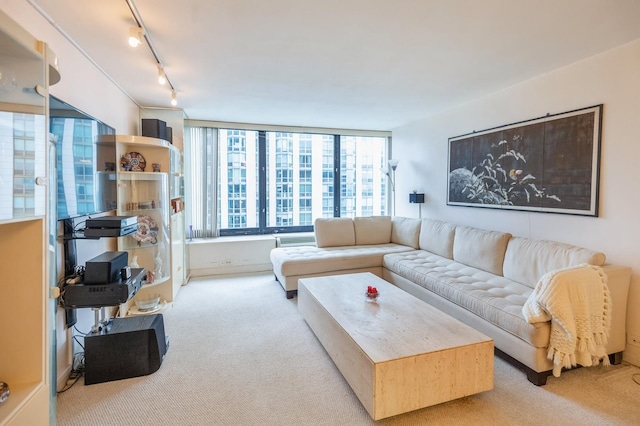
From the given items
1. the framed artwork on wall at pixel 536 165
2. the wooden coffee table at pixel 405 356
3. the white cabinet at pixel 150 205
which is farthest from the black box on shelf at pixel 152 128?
the framed artwork on wall at pixel 536 165

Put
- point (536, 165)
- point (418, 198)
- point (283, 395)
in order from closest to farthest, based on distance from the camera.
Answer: point (283, 395) < point (536, 165) < point (418, 198)

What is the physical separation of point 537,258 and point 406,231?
197 cm

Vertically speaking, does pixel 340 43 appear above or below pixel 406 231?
above

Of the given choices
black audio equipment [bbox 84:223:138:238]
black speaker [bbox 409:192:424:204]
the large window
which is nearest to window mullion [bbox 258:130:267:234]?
the large window

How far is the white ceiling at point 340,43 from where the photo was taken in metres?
1.81

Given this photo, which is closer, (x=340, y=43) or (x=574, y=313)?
(x=574, y=313)

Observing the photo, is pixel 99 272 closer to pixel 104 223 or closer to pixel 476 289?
pixel 104 223

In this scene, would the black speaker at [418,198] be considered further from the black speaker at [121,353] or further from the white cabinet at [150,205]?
the black speaker at [121,353]

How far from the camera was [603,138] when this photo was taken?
8.00ft

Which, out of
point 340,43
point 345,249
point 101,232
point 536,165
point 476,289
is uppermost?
point 340,43

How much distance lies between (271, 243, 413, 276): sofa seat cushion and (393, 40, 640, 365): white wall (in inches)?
51.8

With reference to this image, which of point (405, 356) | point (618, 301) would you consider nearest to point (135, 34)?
point (405, 356)

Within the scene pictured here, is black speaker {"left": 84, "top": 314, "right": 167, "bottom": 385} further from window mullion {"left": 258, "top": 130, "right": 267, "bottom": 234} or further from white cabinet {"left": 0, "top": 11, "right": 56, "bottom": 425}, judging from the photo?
window mullion {"left": 258, "top": 130, "right": 267, "bottom": 234}

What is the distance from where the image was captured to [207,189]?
15.6 feet
